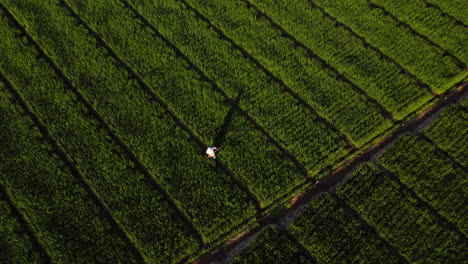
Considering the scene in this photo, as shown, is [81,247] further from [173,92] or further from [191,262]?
[173,92]

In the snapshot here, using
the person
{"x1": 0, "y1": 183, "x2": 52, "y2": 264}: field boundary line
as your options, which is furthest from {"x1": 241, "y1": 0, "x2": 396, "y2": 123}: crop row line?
{"x1": 0, "y1": 183, "x2": 52, "y2": 264}: field boundary line

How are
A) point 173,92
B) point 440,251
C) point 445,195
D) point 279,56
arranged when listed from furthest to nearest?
1. point 279,56
2. point 173,92
3. point 445,195
4. point 440,251

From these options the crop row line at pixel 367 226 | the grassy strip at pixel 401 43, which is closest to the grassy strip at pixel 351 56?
the grassy strip at pixel 401 43

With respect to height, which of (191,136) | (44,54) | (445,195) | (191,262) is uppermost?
(44,54)

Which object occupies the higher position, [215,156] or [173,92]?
[173,92]

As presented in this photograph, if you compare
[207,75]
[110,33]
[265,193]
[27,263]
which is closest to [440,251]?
[265,193]

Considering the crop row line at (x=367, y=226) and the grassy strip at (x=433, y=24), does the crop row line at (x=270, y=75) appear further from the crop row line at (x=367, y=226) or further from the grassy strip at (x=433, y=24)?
the grassy strip at (x=433, y=24)
